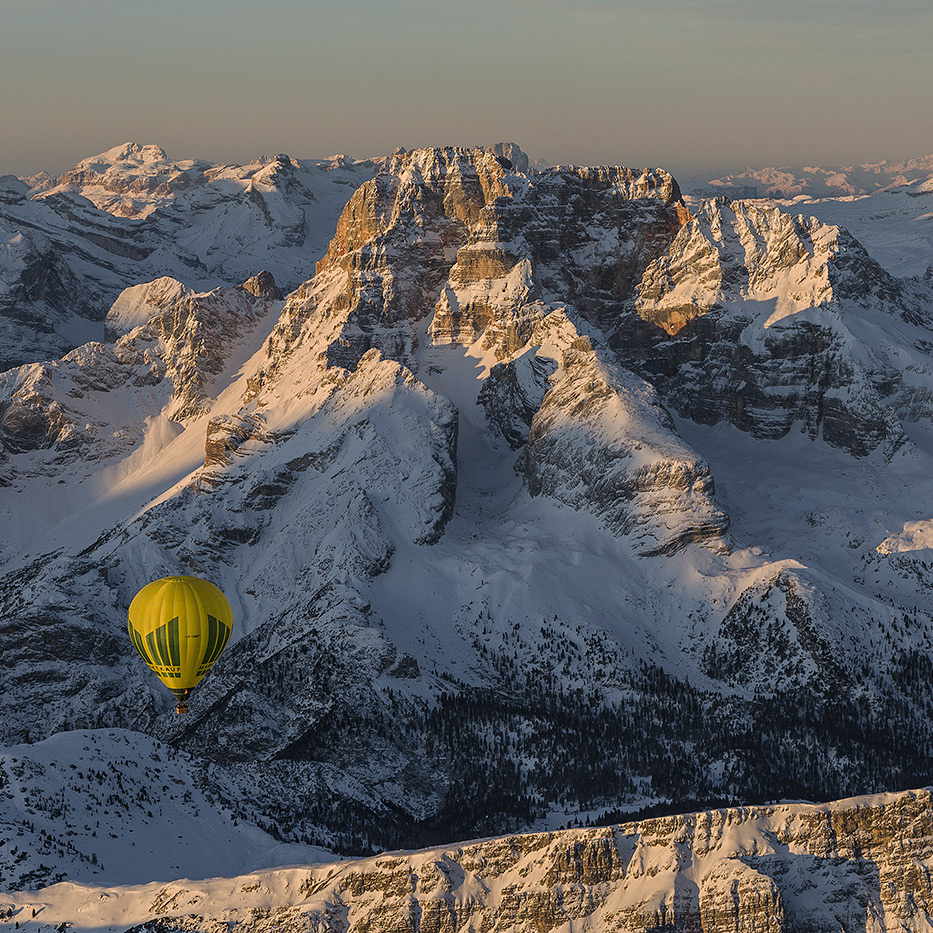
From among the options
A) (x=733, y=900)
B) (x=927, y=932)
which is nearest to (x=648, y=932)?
(x=733, y=900)

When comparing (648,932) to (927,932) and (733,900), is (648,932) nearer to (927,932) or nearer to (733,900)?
(733,900)
